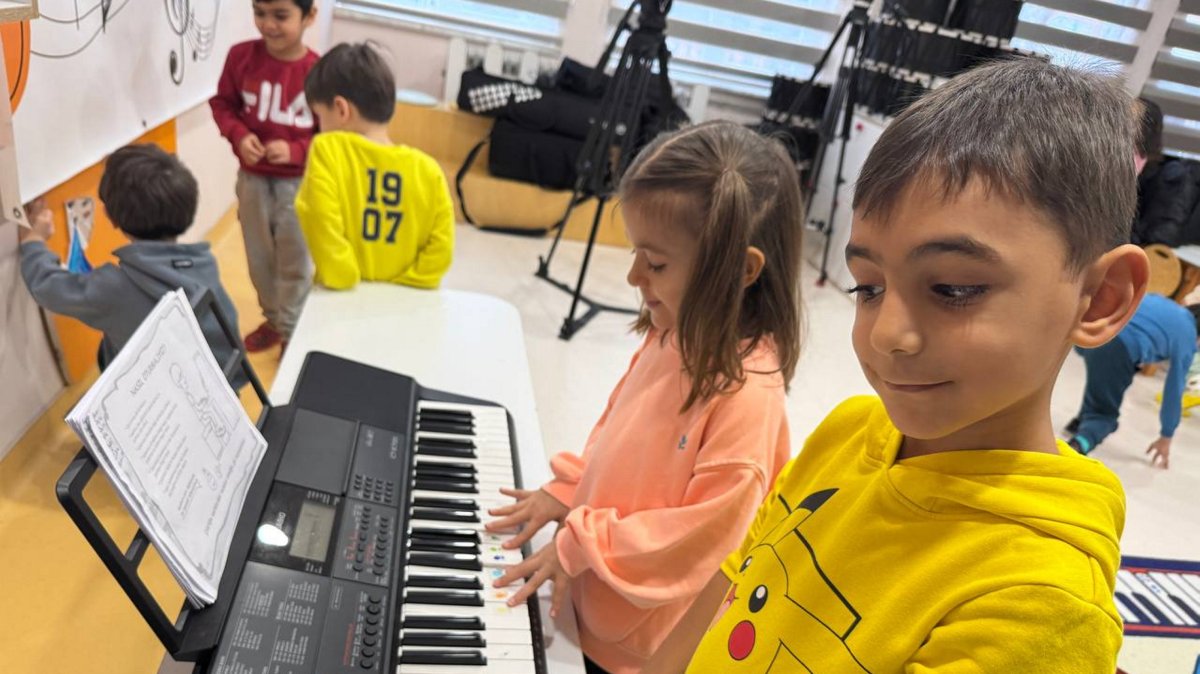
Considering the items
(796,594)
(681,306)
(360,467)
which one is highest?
(681,306)

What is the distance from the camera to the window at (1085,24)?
16.4ft

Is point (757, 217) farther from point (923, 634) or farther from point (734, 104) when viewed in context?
point (734, 104)

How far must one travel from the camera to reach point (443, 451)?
53.4 inches

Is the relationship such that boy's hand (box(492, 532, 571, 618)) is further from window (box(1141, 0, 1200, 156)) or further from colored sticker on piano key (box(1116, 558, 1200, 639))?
window (box(1141, 0, 1200, 156))

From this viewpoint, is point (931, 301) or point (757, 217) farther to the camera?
point (757, 217)

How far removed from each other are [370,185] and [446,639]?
1588 millimetres

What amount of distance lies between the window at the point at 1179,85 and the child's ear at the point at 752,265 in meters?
5.11

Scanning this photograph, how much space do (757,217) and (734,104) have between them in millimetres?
4950

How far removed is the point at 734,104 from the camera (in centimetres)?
573

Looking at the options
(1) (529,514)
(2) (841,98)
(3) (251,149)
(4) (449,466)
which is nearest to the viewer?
(1) (529,514)

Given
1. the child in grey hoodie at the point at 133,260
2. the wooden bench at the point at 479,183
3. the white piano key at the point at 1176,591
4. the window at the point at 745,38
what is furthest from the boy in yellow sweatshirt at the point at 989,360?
the window at the point at 745,38

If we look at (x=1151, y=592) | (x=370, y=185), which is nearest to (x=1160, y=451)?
(x=1151, y=592)

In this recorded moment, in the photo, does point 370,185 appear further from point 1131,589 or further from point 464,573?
point 1131,589

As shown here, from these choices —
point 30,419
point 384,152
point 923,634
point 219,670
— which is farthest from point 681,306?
point 30,419
